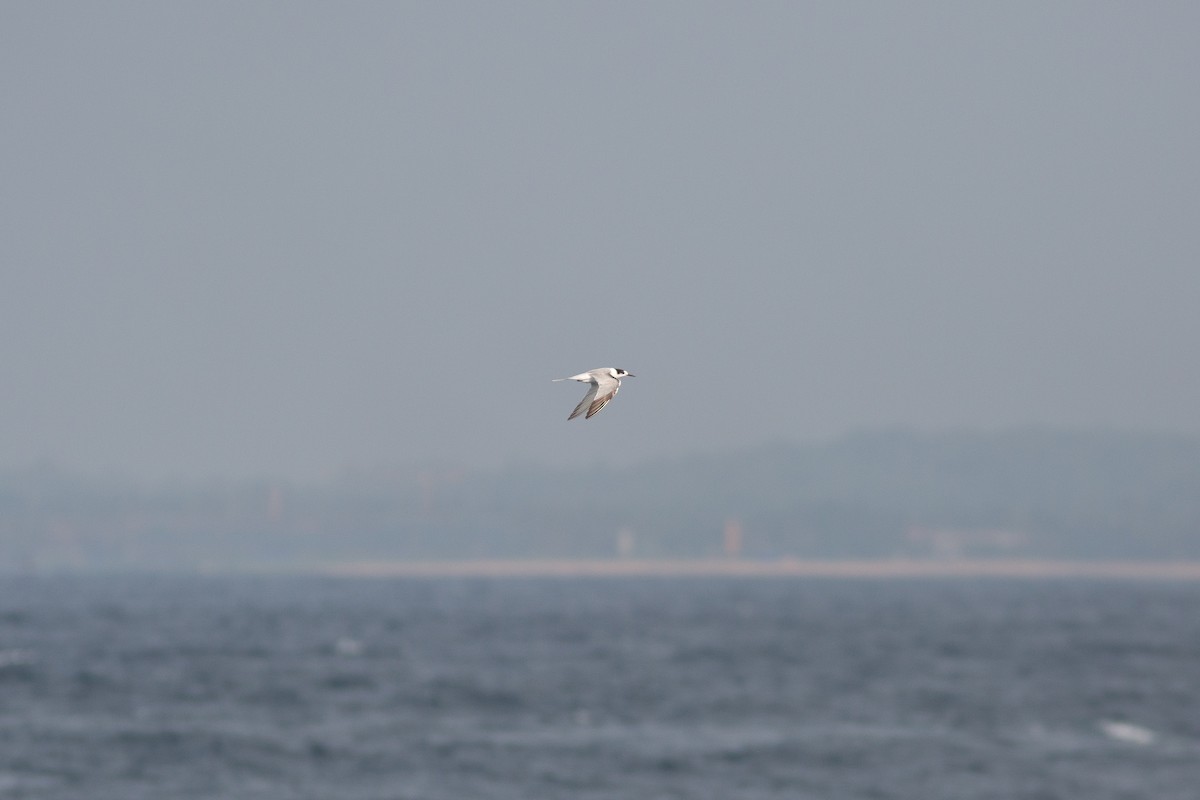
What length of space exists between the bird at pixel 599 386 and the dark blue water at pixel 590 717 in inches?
1633

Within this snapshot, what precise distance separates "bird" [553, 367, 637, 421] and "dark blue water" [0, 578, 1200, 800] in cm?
4148

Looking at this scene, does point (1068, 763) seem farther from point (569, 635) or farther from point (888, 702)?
point (569, 635)

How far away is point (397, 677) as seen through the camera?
9319 centimetres

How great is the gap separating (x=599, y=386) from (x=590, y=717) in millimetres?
60995

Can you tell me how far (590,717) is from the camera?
76.5 metres

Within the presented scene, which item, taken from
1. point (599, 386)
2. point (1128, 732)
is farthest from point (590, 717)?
point (599, 386)

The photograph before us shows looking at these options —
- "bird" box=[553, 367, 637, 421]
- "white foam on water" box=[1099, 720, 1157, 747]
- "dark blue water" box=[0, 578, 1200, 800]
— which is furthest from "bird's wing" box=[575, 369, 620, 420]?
"white foam on water" box=[1099, 720, 1157, 747]

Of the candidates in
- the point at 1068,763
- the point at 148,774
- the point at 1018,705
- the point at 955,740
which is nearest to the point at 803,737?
the point at 955,740

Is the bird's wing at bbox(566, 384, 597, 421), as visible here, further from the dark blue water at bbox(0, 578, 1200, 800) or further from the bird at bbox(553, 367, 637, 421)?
the dark blue water at bbox(0, 578, 1200, 800)

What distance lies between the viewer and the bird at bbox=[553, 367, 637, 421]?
16.9 meters

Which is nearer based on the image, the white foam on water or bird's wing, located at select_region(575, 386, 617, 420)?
bird's wing, located at select_region(575, 386, 617, 420)

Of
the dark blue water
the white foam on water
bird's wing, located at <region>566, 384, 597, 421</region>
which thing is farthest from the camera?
the white foam on water

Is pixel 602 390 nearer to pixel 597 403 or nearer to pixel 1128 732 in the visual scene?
pixel 597 403

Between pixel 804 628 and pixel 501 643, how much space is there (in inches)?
1557
